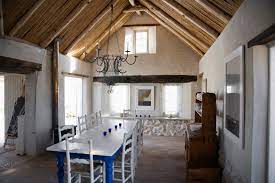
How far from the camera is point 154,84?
28.8ft

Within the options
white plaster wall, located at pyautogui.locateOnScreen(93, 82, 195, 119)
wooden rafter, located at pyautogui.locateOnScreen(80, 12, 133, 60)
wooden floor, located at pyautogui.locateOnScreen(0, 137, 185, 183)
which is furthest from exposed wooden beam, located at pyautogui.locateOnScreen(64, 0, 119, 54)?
wooden floor, located at pyautogui.locateOnScreen(0, 137, 185, 183)

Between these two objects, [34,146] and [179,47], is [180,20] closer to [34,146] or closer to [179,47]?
[179,47]

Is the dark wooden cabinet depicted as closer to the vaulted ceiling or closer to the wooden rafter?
the vaulted ceiling

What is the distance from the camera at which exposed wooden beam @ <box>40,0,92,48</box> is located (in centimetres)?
542

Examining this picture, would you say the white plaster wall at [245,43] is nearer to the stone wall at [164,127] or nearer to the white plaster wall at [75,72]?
the stone wall at [164,127]

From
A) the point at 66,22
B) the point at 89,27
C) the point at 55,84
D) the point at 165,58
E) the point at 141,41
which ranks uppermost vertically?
the point at 141,41

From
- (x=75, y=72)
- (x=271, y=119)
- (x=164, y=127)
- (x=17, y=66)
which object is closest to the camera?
(x=271, y=119)

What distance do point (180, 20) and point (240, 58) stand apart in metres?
3.39

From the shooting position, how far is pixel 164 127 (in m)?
8.45

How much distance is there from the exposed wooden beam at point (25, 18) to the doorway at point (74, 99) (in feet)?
13.2

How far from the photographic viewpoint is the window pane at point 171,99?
8.70m

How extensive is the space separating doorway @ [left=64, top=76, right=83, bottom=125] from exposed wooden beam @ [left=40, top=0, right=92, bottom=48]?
292 centimetres

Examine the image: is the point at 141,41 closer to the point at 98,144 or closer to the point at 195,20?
the point at 195,20

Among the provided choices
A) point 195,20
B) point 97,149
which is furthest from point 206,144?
point 195,20
